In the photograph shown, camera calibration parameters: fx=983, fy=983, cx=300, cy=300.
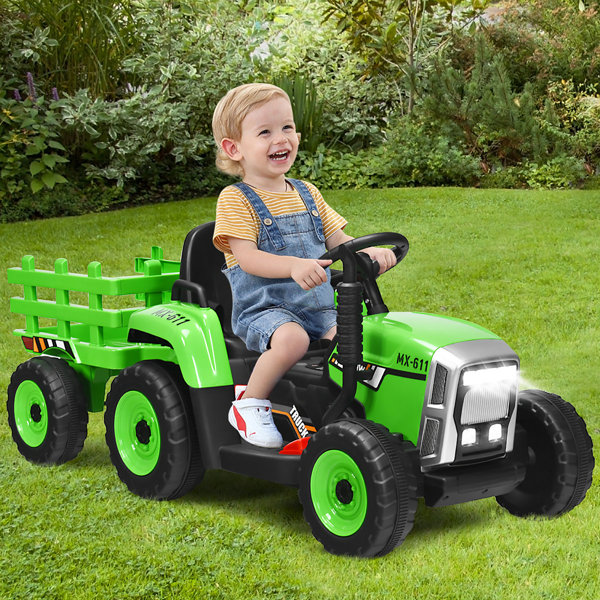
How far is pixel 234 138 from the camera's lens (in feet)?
11.8

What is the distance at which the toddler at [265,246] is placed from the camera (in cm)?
339

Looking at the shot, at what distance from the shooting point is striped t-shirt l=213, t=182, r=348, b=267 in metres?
3.46

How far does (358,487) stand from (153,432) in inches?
39.2

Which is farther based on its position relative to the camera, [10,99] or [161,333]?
[10,99]

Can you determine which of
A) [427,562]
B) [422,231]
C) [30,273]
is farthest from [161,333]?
[422,231]

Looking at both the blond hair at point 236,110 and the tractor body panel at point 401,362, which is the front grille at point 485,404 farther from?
the blond hair at point 236,110

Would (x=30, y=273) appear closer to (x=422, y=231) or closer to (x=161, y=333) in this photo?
(x=161, y=333)

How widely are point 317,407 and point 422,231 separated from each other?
567 centimetres

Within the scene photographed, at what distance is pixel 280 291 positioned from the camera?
3.52m

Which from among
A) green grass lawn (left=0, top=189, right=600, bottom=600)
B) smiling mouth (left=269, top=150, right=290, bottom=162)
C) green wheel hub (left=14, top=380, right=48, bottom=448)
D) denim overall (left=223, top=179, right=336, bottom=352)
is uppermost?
smiling mouth (left=269, top=150, right=290, bottom=162)

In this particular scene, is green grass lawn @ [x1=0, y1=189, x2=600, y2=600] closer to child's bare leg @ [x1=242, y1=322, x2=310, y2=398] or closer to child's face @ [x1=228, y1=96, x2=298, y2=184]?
child's bare leg @ [x1=242, y1=322, x2=310, y2=398]

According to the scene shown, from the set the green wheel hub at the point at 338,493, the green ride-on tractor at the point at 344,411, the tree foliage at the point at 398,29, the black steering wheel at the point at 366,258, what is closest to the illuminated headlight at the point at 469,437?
the green ride-on tractor at the point at 344,411

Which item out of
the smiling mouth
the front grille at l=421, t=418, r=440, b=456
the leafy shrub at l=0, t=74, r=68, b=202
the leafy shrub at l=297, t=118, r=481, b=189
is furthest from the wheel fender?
the leafy shrub at l=297, t=118, r=481, b=189

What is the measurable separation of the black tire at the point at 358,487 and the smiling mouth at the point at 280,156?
101 centimetres
